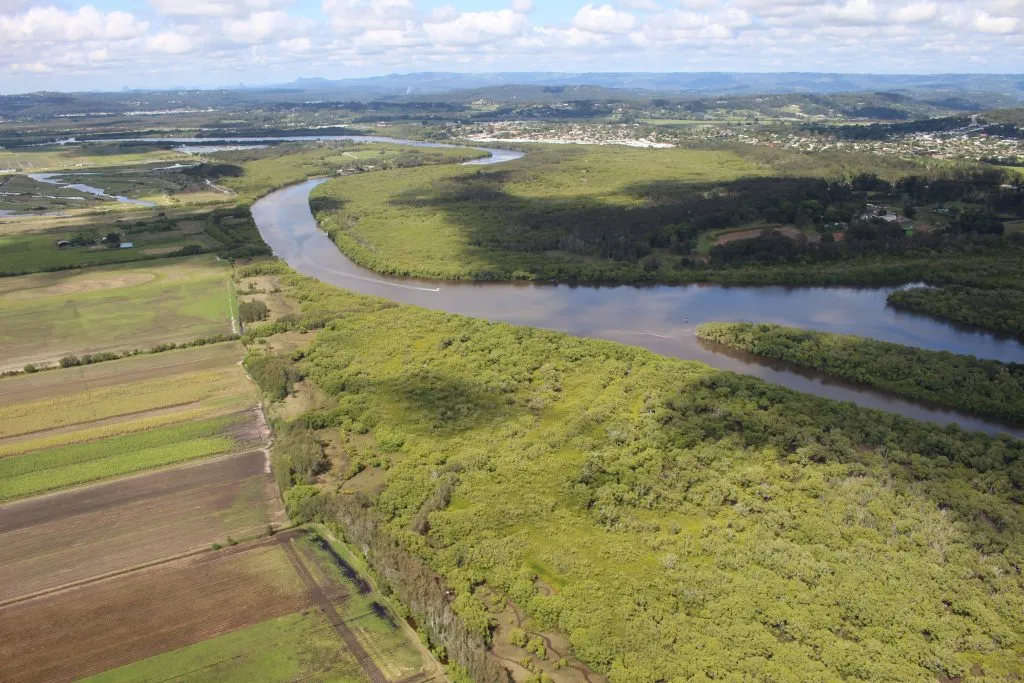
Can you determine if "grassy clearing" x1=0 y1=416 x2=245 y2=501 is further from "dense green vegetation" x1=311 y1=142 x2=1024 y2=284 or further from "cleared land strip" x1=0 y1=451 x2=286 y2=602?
"dense green vegetation" x1=311 y1=142 x2=1024 y2=284

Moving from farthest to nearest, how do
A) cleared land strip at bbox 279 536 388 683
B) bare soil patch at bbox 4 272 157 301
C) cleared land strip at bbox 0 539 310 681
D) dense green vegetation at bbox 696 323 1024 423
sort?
bare soil patch at bbox 4 272 157 301
dense green vegetation at bbox 696 323 1024 423
cleared land strip at bbox 0 539 310 681
cleared land strip at bbox 279 536 388 683

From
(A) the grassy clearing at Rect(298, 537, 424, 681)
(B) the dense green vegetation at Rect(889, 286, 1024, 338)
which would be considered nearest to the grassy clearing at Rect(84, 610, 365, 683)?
(A) the grassy clearing at Rect(298, 537, 424, 681)

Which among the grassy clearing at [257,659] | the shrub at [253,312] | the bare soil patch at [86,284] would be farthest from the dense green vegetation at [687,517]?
the bare soil patch at [86,284]

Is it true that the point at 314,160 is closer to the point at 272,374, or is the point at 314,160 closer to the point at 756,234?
the point at 756,234

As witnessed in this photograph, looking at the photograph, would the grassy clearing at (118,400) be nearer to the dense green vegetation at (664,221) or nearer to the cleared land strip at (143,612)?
the cleared land strip at (143,612)

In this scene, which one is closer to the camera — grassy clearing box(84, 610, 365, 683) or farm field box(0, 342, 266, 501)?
grassy clearing box(84, 610, 365, 683)

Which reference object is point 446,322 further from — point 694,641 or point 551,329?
point 694,641
